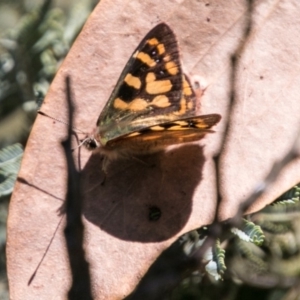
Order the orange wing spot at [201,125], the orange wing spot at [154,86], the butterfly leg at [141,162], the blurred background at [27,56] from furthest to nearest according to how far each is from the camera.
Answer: the blurred background at [27,56] < the orange wing spot at [154,86] < the butterfly leg at [141,162] < the orange wing spot at [201,125]

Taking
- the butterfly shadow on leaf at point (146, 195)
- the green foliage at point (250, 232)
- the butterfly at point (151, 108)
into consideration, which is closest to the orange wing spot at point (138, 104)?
the butterfly at point (151, 108)

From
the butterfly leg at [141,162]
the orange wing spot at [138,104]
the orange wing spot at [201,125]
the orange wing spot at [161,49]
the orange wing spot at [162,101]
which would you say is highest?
the orange wing spot at [161,49]

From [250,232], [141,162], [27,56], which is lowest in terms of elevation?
[250,232]

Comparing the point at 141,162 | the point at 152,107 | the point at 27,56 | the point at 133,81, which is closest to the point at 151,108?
the point at 152,107

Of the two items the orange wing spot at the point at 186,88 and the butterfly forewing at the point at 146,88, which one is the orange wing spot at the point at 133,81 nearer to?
the butterfly forewing at the point at 146,88

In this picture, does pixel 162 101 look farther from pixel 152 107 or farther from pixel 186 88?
pixel 186 88

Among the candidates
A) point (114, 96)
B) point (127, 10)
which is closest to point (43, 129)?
point (114, 96)
